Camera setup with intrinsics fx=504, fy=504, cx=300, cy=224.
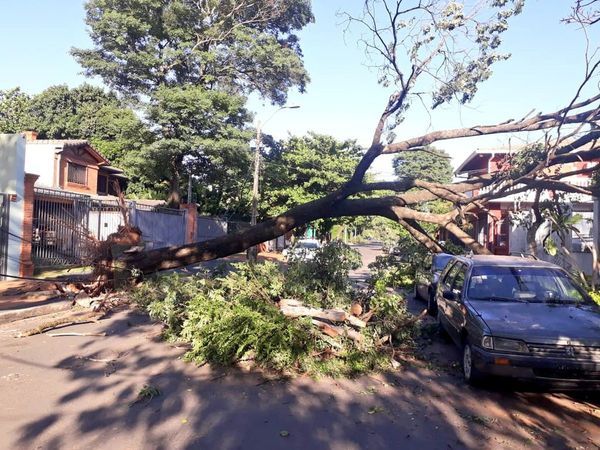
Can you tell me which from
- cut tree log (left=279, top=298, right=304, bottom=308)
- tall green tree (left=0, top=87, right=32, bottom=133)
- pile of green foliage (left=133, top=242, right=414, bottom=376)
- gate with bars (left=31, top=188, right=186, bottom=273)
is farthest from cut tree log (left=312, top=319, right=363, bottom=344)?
tall green tree (left=0, top=87, right=32, bottom=133)

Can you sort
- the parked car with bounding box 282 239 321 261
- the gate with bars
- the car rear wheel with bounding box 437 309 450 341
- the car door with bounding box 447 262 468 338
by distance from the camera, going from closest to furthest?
the car door with bounding box 447 262 468 338, the car rear wheel with bounding box 437 309 450 341, the parked car with bounding box 282 239 321 261, the gate with bars

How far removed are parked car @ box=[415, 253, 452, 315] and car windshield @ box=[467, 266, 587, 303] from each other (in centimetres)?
356

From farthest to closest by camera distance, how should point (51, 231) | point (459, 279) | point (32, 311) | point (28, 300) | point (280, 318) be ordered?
point (51, 231) → point (28, 300) → point (32, 311) → point (459, 279) → point (280, 318)

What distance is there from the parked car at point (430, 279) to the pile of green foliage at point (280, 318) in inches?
117

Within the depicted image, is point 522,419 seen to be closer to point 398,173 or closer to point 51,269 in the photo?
point 51,269

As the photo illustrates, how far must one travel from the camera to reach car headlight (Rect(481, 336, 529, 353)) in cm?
539

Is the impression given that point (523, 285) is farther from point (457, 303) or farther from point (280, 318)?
point (280, 318)

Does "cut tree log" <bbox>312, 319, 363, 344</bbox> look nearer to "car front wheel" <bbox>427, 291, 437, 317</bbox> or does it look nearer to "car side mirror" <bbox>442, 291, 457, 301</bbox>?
"car side mirror" <bbox>442, 291, 457, 301</bbox>

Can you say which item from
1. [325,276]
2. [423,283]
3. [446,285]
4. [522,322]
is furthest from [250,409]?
[423,283]

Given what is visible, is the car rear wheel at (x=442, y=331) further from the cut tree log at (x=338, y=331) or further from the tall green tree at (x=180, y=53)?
the tall green tree at (x=180, y=53)

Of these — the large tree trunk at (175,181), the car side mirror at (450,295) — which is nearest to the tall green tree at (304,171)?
the large tree trunk at (175,181)

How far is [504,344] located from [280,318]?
106 inches

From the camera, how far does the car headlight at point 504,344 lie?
17.7ft

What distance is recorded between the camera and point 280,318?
257 inches
